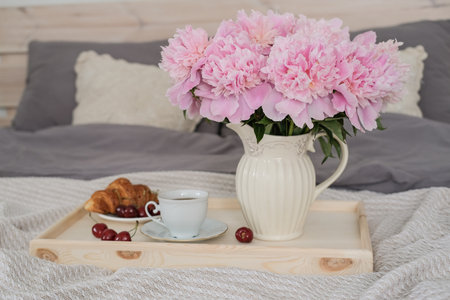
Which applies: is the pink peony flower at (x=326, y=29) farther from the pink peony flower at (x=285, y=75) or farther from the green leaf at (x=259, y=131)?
the green leaf at (x=259, y=131)

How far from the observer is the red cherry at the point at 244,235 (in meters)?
1.00

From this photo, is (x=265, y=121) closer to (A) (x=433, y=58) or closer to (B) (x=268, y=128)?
(B) (x=268, y=128)

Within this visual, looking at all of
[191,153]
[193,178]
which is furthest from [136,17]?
[193,178]

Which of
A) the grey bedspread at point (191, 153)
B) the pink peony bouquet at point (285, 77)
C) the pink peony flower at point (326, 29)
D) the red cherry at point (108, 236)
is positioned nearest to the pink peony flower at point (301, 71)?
the pink peony bouquet at point (285, 77)

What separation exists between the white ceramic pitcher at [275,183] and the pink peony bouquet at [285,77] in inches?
1.7

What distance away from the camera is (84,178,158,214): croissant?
115cm

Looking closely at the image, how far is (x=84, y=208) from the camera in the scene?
4.02 feet

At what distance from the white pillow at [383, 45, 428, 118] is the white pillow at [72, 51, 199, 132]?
2.34ft

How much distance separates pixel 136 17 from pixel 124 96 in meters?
0.69

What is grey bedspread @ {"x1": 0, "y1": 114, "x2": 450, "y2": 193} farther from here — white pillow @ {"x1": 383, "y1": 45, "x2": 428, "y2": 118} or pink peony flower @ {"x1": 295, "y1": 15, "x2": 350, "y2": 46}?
pink peony flower @ {"x1": 295, "y1": 15, "x2": 350, "y2": 46}

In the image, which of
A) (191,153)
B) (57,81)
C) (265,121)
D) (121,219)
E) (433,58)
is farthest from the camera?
(57,81)

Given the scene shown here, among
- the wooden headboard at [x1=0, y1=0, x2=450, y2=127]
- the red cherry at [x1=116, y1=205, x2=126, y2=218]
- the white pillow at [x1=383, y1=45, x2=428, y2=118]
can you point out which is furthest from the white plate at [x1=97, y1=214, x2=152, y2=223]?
the wooden headboard at [x1=0, y1=0, x2=450, y2=127]

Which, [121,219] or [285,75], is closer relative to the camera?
[285,75]

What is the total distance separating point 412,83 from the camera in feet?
6.37
